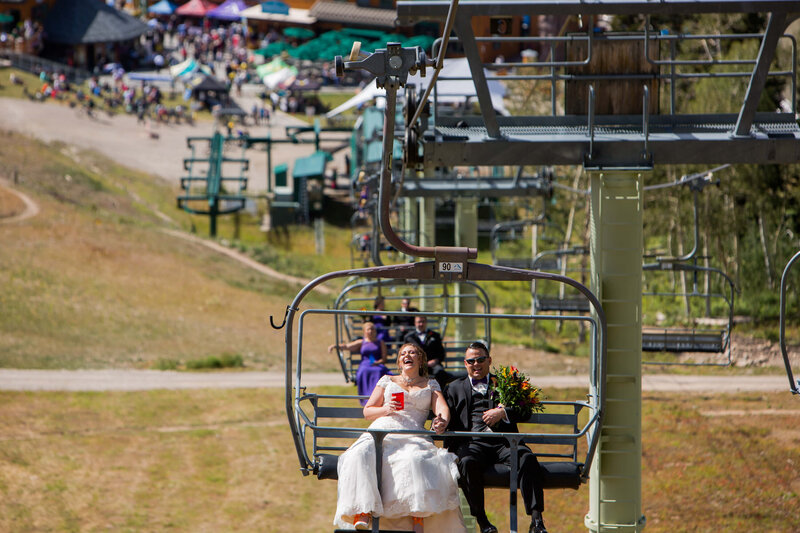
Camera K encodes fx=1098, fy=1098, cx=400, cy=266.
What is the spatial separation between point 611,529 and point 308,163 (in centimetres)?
4029

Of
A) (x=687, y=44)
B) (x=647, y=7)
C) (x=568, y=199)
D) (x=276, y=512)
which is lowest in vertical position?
(x=276, y=512)

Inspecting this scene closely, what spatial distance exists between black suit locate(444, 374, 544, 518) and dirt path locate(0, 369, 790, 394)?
1480 centimetres

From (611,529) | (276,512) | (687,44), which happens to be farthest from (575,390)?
(687,44)

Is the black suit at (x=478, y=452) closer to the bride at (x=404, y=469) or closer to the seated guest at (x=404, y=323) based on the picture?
the bride at (x=404, y=469)

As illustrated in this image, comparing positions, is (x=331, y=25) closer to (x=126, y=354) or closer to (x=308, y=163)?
(x=308, y=163)

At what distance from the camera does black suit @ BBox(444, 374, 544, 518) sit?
27.6ft

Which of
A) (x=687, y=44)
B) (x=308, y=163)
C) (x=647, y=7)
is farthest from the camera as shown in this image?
(x=308, y=163)

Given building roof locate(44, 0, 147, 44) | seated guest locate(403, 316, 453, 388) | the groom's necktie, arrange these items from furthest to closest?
building roof locate(44, 0, 147, 44) → seated guest locate(403, 316, 453, 388) → the groom's necktie

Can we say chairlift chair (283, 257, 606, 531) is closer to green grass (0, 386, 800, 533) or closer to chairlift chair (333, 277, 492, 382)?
chairlift chair (333, 277, 492, 382)

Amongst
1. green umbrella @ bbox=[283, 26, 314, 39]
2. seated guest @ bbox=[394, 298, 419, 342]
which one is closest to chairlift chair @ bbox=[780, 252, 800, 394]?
seated guest @ bbox=[394, 298, 419, 342]

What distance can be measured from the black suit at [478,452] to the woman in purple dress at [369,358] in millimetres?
4636

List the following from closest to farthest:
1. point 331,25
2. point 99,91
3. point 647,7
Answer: point 647,7 < point 99,91 < point 331,25

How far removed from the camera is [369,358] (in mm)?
14359

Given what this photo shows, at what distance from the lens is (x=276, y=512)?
56.4ft
